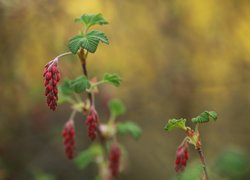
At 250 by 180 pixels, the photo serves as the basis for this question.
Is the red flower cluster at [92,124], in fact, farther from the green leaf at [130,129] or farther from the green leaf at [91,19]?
the green leaf at [130,129]

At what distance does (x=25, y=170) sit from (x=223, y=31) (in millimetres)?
2405

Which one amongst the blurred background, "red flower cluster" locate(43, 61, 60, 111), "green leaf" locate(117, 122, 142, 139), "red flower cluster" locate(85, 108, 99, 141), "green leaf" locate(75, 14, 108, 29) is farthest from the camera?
the blurred background

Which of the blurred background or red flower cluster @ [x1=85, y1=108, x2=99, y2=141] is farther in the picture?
the blurred background

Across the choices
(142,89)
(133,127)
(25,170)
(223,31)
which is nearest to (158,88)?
(142,89)

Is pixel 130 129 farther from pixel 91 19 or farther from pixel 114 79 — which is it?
pixel 91 19

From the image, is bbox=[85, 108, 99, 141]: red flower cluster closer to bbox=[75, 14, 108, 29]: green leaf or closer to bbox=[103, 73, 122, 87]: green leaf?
bbox=[103, 73, 122, 87]: green leaf

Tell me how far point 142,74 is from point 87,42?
3459 millimetres

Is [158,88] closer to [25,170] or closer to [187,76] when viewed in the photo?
[187,76]

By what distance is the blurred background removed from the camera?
4.62 metres

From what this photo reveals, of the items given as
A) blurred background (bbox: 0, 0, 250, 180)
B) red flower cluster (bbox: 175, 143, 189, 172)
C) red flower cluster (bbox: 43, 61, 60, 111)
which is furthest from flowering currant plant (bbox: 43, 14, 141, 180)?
blurred background (bbox: 0, 0, 250, 180)

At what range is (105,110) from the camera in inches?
187

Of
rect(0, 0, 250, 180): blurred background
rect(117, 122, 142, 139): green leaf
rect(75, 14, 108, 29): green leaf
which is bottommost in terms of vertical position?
rect(117, 122, 142, 139): green leaf

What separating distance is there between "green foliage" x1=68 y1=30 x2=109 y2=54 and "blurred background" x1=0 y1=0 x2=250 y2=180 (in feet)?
7.75

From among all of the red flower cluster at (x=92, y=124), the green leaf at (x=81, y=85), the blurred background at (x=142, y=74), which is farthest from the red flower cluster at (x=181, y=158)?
the blurred background at (x=142, y=74)
